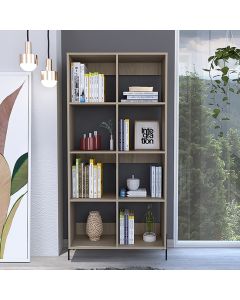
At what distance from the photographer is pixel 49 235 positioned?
3621 mm

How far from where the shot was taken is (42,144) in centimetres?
358

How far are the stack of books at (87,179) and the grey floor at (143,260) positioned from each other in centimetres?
58

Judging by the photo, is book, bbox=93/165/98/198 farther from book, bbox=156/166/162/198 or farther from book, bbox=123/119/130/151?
book, bbox=156/166/162/198

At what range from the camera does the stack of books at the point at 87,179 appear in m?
3.46

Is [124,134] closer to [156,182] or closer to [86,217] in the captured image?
[156,182]

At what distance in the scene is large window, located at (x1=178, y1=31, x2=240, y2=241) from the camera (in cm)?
395

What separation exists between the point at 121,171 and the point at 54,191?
2.24ft

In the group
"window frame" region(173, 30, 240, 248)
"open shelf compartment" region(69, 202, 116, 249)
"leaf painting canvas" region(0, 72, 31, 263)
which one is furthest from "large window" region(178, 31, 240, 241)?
"leaf painting canvas" region(0, 72, 31, 263)

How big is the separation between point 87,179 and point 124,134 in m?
0.49

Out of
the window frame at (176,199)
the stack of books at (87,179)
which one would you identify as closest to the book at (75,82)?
the stack of books at (87,179)

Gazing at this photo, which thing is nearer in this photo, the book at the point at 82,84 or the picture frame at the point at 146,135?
the book at the point at 82,84

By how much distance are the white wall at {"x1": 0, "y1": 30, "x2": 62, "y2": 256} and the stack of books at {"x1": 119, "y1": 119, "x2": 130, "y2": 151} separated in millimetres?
577

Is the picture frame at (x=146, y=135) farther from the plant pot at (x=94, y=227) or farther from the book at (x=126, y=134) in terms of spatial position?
the plant pot at (x=94, y=227)
